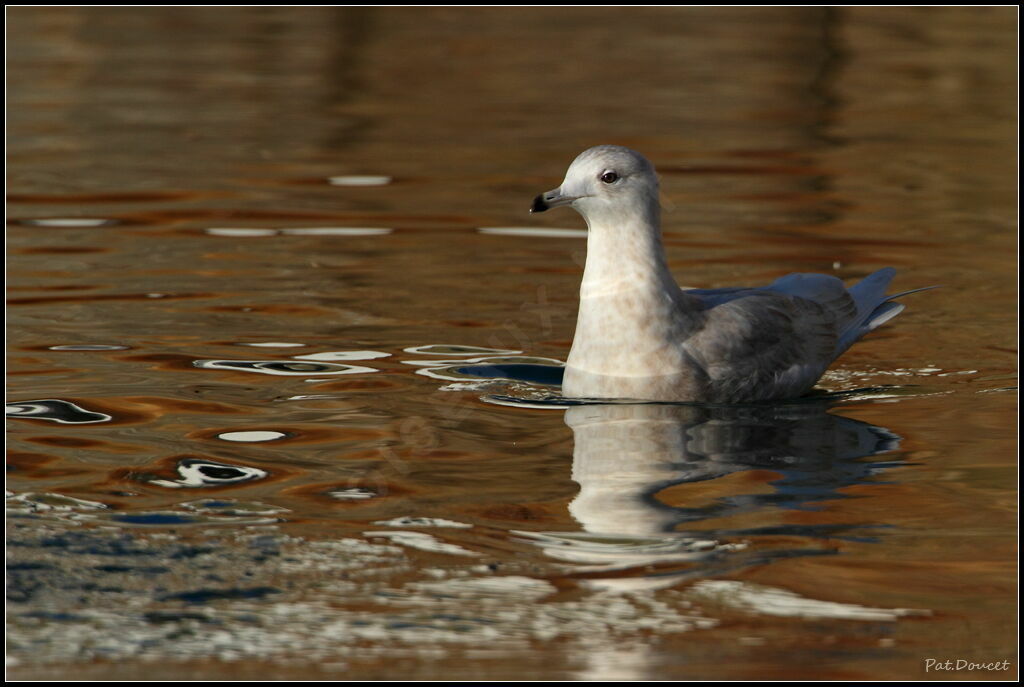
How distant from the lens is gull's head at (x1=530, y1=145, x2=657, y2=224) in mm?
7340

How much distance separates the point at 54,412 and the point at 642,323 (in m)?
2.70

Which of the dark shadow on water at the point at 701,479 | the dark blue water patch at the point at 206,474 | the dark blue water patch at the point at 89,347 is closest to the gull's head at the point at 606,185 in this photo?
the dark shadow on water at the point at 701,479

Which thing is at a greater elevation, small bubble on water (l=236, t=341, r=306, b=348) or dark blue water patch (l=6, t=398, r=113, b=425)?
small bubble on water (l=236, t=341, r=306, b=348)

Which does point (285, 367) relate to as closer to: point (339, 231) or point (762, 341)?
point (762, 341)

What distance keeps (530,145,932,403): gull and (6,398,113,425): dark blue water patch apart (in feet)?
7.12

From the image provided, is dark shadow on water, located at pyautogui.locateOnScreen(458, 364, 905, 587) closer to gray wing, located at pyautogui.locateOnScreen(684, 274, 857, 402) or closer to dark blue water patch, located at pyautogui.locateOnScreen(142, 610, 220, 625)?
gray wing, located at pyautogui.locateOnScreen(684, 274, 857, 402)

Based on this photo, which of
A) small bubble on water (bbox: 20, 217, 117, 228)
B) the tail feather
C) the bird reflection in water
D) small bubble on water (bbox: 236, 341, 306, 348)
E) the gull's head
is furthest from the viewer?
small bubble on water (bbox: 20, 217, 117, 228)

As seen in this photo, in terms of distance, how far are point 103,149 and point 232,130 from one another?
5.78 feet

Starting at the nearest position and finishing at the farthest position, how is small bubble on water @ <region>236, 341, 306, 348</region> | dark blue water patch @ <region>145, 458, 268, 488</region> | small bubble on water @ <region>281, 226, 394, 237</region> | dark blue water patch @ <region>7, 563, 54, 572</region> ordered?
1. dark blue water patch @ <region>7, 563, 54, 572</region>
2. dark blue water patch @ <region>145, 458, 268, 488</region>
3. small bubble on water @ <region>236, 341, 306, 348</region>
4. small bubble on water @ <region>281, 226, 394, 237</region>

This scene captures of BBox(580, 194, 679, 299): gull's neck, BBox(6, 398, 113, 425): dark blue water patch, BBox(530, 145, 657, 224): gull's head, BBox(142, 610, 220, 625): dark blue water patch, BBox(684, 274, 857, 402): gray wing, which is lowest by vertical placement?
BBox(142, 610, 220, 625): dark blue water patch

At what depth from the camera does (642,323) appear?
7.26 m

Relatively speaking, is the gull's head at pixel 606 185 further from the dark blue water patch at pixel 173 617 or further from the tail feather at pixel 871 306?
the dark blue water patch at pixel 173 617

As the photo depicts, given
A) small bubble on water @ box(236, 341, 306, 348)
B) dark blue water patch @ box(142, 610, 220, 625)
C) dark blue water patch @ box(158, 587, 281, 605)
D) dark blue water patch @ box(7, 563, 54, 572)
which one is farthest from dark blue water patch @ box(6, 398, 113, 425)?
dark blue water patch @ box(142, 610, 220, 625)

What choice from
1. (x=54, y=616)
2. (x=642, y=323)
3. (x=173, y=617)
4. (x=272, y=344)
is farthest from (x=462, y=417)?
(x=54, y=616)
